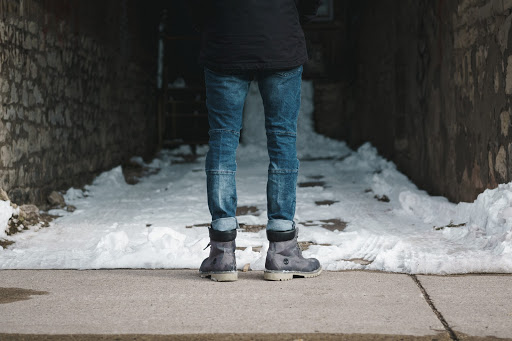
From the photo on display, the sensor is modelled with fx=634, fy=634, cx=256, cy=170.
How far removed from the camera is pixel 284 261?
238 cm

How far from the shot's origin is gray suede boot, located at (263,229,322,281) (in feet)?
7.76

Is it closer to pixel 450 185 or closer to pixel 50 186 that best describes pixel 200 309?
pixel 450 185

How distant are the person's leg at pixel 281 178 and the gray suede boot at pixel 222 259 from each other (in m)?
0.14

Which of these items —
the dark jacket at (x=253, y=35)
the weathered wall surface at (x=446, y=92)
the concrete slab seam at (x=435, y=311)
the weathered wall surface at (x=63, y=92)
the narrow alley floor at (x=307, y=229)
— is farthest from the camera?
the weathered wall surface at (x=63, y=92)

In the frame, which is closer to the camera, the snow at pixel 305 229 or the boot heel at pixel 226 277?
the boot heel at pixel 226 277

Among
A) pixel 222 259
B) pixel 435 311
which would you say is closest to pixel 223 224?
pixel 222 259

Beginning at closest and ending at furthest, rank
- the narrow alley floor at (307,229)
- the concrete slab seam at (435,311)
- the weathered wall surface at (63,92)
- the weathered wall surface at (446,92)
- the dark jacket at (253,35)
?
the concrete slab seam at (435,311), the dark jacket at (253,35), the narrow alley floor at (307,229), the weathered wall surface at (446,92), the weathered wall surface at (63,92)

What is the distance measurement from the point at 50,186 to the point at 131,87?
3.30 m

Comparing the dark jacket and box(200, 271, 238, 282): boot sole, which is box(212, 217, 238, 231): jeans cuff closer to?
box(200, 271, 238, 282): boot sole

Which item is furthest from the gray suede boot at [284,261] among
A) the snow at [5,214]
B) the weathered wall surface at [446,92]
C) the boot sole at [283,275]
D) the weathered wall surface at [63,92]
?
the weathered wall surface at [63,92]

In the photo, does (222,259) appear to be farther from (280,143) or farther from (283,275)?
(280,143)

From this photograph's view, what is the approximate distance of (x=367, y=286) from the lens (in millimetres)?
2227

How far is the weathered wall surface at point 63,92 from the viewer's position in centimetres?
421

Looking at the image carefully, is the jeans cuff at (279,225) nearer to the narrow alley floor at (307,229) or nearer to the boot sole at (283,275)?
Result: the boot sole at (283,275)
